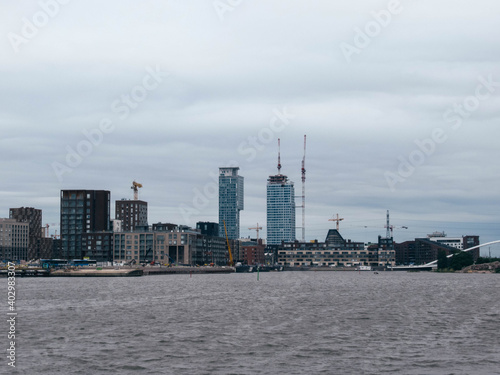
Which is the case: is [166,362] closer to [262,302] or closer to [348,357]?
[348,357]

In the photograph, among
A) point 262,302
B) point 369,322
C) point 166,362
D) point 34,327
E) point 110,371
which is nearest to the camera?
point 110,371

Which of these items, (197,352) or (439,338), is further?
(439,338)

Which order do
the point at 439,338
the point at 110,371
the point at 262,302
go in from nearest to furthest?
the point at 110,371
the point at 439,338
the point at 262,302

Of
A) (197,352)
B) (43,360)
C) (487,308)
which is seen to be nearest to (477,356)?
(197,352)

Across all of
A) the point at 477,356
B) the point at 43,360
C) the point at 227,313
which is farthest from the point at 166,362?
the point at 227,313

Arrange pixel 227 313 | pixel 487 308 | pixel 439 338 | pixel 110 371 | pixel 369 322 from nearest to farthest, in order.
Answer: pixel 110 371 < pixel 439 338 < pixel 369 322 < pixel 227 313 < pixel 487 308

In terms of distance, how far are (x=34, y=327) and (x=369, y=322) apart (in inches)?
1292

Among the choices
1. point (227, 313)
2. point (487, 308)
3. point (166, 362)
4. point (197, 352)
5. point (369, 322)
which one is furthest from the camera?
point (487, 308)

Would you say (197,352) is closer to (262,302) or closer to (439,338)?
(439,338)

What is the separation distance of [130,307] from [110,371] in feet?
162

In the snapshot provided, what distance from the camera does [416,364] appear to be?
1809 inches

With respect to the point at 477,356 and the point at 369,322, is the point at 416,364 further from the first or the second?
the point at 369,322

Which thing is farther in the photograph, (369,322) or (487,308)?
(487,308)

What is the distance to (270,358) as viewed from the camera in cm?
4841
